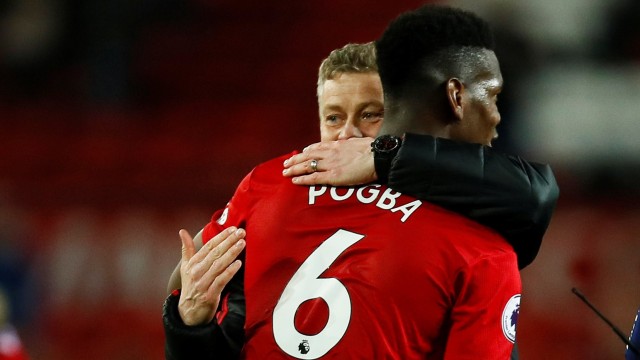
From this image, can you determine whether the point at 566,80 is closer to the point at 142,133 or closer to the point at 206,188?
the point at 206,188

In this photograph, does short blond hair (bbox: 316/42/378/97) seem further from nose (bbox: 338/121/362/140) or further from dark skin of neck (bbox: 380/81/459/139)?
dark skin of neck (bbox: 380/81/459/139)

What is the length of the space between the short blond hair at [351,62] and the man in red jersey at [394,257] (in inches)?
19.4

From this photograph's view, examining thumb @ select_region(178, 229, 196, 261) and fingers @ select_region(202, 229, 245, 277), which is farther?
thumb @ select_region(178, 229, 196, 261)

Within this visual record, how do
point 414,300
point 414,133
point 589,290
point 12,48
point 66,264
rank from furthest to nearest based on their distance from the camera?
point 12,48 → point 66,264 → point 589,290 → point 414,133 → point 414,300

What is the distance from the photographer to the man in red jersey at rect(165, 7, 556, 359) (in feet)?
6.02

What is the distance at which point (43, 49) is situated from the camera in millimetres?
8297

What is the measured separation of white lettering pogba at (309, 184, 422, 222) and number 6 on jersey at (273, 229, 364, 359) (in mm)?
74

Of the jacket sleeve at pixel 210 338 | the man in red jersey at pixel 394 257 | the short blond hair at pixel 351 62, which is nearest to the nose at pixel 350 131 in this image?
the short blond hair at pixel 351 62

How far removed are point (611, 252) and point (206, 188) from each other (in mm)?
2328

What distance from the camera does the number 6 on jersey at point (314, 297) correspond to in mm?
1863

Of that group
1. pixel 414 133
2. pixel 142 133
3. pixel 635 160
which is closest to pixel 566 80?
pixel 635 160

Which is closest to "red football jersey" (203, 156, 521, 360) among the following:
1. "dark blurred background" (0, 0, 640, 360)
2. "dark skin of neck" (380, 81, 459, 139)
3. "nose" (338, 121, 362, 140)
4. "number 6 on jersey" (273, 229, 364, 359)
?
"number 6 on jersey" (273, 229, 364, 359)

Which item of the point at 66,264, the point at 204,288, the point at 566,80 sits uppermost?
the point at 204,288

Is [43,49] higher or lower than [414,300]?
lower
